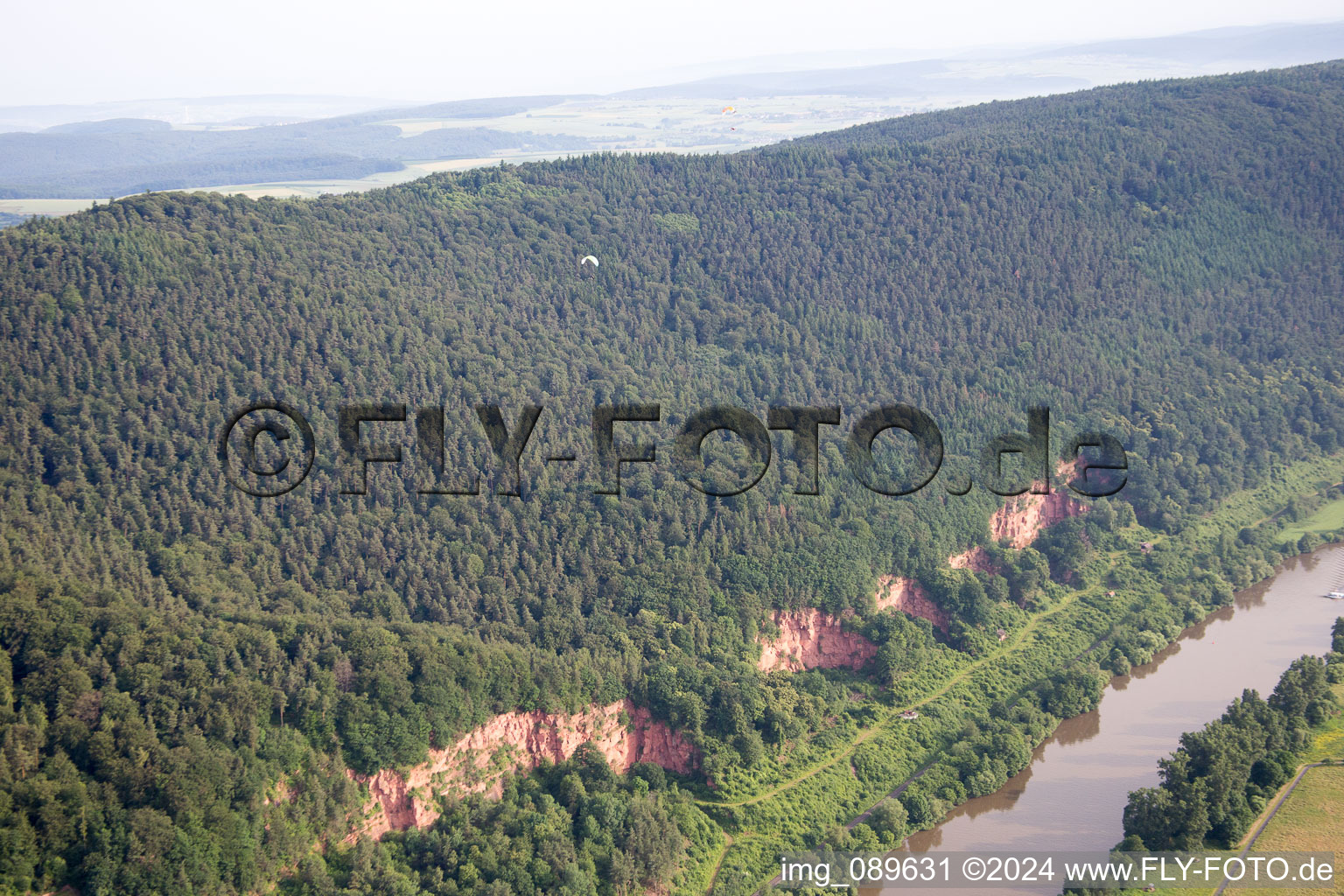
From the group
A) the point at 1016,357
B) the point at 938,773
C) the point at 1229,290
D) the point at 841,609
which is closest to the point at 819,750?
the point at 938,773

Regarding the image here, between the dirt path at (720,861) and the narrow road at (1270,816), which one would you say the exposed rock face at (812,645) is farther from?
the narrow road at (1270,816)

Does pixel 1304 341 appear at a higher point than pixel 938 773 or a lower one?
higher

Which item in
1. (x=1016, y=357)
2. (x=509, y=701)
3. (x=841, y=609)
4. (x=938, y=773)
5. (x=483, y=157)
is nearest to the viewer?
(x=509, y=701)

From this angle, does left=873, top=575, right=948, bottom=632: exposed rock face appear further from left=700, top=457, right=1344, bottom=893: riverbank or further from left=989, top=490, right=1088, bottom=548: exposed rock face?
left=989, top=490, right=1088, bottom=548: exposed rock face

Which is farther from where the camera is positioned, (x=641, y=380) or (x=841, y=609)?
(x=641, y=380)

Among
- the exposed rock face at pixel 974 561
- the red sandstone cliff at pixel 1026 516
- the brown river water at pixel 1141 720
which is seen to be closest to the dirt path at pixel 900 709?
the exposed rock face at pixel 974 561

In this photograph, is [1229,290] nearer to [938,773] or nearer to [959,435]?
[959,435]

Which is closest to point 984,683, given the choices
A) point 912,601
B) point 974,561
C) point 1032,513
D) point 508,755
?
point 912,601

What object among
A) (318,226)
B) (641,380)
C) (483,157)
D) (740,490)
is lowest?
(740,490)
